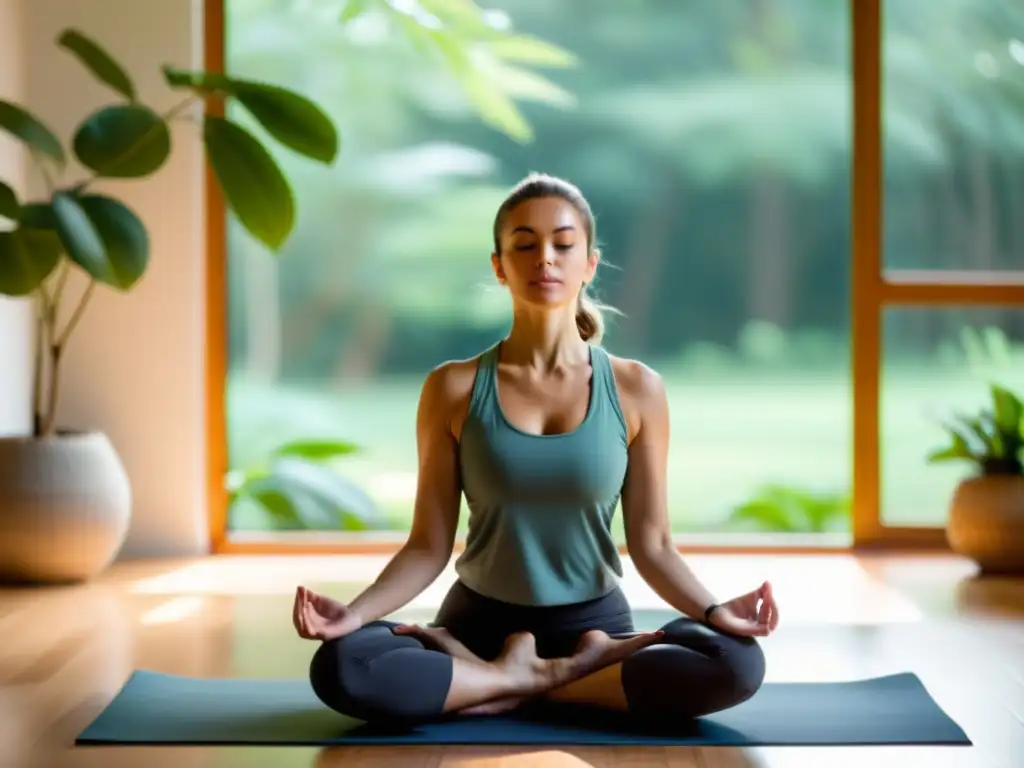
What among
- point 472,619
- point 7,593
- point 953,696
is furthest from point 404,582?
point 7,593

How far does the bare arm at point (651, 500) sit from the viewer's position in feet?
7.53

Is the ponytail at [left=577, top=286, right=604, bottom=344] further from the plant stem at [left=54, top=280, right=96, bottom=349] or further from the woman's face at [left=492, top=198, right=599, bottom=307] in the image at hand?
the plant stem at [left=54, top=280, right=96, bottom=349]

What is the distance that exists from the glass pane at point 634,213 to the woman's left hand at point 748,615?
1.93 metres

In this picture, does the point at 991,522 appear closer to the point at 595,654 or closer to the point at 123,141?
the point at 595,654

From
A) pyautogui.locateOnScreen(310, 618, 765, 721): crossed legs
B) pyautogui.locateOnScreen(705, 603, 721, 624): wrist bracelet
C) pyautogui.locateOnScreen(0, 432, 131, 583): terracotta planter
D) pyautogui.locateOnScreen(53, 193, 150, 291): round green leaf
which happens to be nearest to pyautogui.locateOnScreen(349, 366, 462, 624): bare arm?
pyautogui.locateOnScreen(310, 618, 765, 721): crossed legs

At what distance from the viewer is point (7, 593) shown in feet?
11.4

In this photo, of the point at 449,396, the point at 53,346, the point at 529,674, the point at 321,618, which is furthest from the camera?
the point at 53,346

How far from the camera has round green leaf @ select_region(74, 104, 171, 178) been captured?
3.47 m

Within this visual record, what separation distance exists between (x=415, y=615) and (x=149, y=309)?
4.35 feet

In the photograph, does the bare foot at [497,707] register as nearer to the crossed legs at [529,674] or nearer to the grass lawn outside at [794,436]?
the crossed legs at [529,674]

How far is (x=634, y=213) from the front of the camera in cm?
413

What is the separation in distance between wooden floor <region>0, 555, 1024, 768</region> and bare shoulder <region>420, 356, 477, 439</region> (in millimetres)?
533

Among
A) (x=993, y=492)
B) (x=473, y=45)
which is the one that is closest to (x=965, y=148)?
(x=993, y=492)

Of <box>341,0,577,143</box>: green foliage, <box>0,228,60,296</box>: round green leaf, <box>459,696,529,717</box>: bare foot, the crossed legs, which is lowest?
<box>459,696,529,717</box>: bare foot
